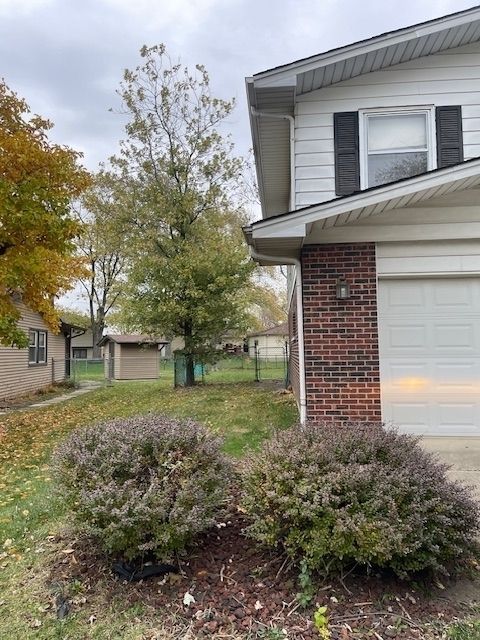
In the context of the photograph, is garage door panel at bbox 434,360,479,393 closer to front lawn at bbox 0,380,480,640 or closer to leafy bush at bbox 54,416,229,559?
front lawn at bbox 0,380,480,640

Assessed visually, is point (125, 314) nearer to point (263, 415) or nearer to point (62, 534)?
point (263, 415)

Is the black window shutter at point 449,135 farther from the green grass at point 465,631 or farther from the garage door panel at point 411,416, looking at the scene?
the green grass at point 465,631

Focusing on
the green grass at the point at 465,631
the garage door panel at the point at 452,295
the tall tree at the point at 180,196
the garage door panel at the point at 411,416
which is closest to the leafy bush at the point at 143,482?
the green grass at the point at 465,631

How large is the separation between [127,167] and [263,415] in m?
12.6

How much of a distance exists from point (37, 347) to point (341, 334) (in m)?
15.2

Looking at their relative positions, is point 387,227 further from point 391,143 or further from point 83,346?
point 83,346

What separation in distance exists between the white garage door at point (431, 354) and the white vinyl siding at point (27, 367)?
12.4 m

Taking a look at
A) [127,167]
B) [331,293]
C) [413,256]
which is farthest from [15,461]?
[127,167]

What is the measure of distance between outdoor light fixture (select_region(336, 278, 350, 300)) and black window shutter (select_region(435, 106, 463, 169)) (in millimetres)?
2371

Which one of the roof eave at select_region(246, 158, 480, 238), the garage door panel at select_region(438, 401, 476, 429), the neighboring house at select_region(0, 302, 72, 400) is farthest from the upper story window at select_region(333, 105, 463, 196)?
the neighboring house at select_region(0, 302, 72, 400)

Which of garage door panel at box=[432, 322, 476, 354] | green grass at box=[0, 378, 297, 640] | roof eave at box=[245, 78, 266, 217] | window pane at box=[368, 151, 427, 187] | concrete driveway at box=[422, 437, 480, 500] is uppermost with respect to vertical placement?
roof eave at box=[245, 78, 266, 217]

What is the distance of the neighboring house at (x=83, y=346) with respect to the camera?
47094mm

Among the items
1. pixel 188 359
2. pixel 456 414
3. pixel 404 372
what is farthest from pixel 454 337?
pixel 188 359

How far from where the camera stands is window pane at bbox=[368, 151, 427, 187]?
23.1 ft
